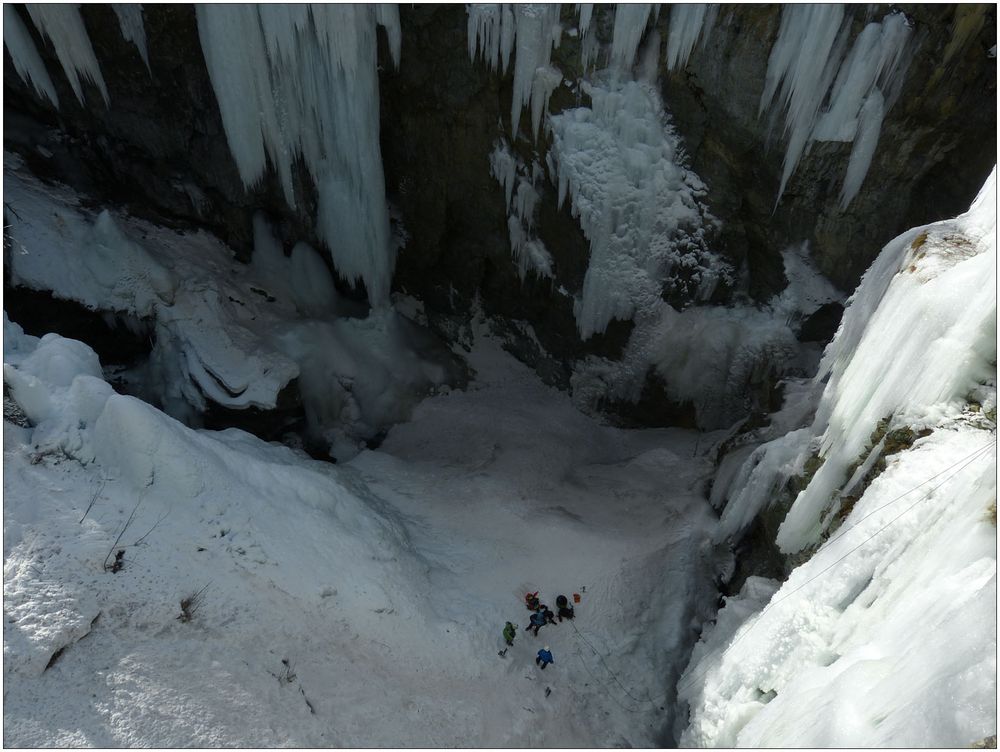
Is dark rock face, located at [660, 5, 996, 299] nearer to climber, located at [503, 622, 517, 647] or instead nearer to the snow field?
the snow field

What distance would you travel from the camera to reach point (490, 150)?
1316cm

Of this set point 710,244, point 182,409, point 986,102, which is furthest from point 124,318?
point 986,102

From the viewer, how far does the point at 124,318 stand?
515 inches

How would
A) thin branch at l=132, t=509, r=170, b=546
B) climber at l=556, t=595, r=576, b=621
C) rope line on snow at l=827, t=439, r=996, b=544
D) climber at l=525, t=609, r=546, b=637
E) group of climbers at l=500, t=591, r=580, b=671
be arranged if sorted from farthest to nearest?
climber at l=556, t=595, r=576, b=621 → climber at l=525, t=609, r=546, b=637 → group of climbers at l=500, t=591, r=580, b=671 → thin branch at l=132, t=509, r=170, b=546 → rope line on snow at l=827, t=439, r=996, b=544

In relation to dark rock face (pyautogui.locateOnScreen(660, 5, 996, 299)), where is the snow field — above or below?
below

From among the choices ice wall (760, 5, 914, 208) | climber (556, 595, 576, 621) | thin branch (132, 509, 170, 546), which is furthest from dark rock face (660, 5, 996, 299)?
thin branch (132, 509, 170, 546)

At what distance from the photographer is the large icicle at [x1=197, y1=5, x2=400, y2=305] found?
11.3m

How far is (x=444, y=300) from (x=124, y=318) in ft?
22.6

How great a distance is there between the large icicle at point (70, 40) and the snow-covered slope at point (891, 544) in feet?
45.5

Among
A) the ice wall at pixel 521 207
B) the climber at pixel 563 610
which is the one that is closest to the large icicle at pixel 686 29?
the ice wall at pixel 521 207

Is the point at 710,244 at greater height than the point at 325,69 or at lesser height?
lesser

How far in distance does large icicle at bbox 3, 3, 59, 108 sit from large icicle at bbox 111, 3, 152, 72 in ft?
5.39

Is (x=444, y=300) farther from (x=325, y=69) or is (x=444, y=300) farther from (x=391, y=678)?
(x=391, y=678)

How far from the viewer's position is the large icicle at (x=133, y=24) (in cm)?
1163
